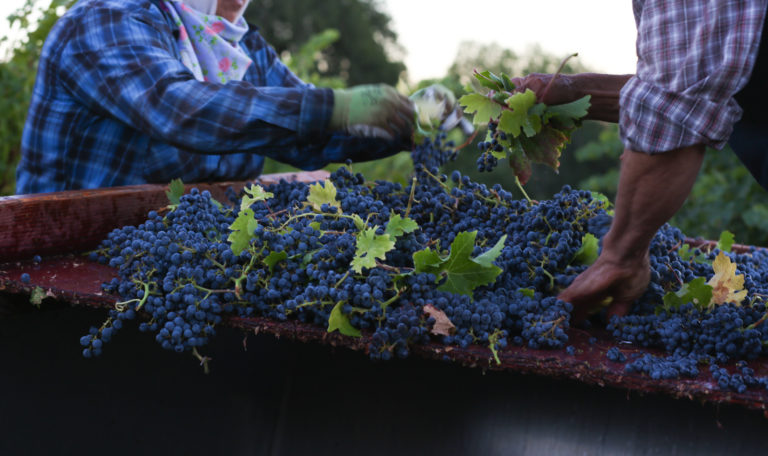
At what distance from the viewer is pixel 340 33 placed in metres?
25.2

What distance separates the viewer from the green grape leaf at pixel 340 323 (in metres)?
1.14

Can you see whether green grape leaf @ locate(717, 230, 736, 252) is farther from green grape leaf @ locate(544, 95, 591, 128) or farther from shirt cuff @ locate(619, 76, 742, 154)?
shirt cuff @ locate(619, 76, 742, 154)

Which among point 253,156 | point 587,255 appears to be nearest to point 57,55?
point 253,156

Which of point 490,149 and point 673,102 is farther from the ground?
point 673,102

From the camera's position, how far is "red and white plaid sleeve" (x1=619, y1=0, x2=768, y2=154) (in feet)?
3.31

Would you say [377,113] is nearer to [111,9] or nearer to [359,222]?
[359,222]

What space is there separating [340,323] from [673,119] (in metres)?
0.62

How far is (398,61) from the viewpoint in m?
26.6

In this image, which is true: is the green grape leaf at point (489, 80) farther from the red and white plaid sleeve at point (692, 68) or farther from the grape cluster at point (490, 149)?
the red and white plaid sleeve at point (692, 68)

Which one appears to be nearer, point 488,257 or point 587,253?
point 488,257

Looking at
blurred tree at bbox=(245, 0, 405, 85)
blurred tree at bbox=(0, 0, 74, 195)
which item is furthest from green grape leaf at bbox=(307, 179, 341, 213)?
blurred tree at bbox=(245, 0, 405, 85)

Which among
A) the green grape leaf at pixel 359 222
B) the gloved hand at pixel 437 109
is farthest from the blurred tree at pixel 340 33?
the green grape leaf at pixel 359 222

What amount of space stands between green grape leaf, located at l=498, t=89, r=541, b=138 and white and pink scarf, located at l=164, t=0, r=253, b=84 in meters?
1.18

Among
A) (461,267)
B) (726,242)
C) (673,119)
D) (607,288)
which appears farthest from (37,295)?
(726,242)
